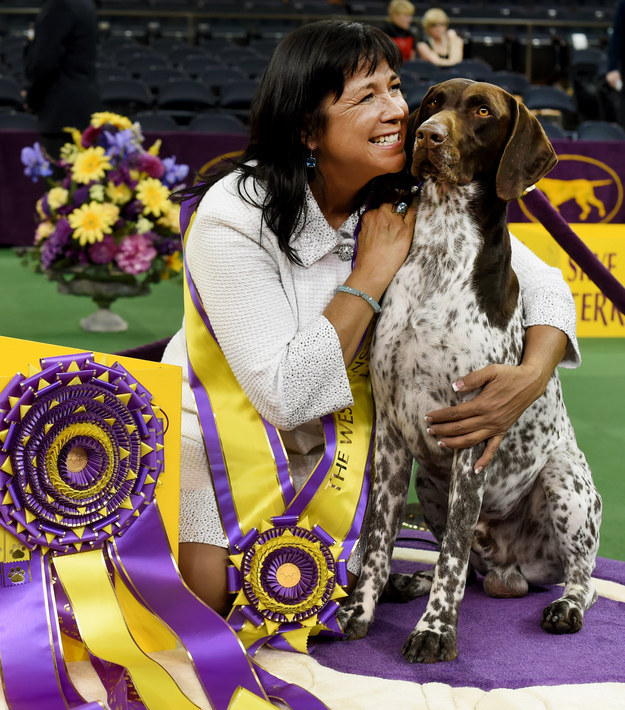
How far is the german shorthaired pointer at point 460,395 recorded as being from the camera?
2.12 metres

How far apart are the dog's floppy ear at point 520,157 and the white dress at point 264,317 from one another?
15.5 inches

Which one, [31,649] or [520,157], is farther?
[520,157]

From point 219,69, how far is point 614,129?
Result: 4525 mm

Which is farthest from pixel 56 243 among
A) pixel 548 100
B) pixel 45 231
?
pixel 548 100

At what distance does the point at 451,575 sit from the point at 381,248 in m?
0.75

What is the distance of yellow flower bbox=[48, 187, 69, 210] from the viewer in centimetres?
494

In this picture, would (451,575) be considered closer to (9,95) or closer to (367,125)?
(367,125)

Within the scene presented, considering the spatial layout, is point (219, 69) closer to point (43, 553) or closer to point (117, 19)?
point (117, 19)

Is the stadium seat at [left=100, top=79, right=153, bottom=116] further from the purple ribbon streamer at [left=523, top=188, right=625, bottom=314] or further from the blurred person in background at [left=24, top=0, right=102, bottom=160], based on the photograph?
the purple ribbon streamer at [left=523, top=188, right=625, bottom=314]

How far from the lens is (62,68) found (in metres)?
6.62

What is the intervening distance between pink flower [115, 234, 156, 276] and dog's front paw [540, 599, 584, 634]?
3.24m

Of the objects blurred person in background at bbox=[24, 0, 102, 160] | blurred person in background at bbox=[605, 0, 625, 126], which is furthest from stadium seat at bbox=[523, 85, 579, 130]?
blurred person in background at bbox=[24, 0, 102, 160]

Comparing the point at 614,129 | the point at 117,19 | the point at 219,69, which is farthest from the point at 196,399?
the point at 117,19

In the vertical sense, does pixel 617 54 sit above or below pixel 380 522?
above
